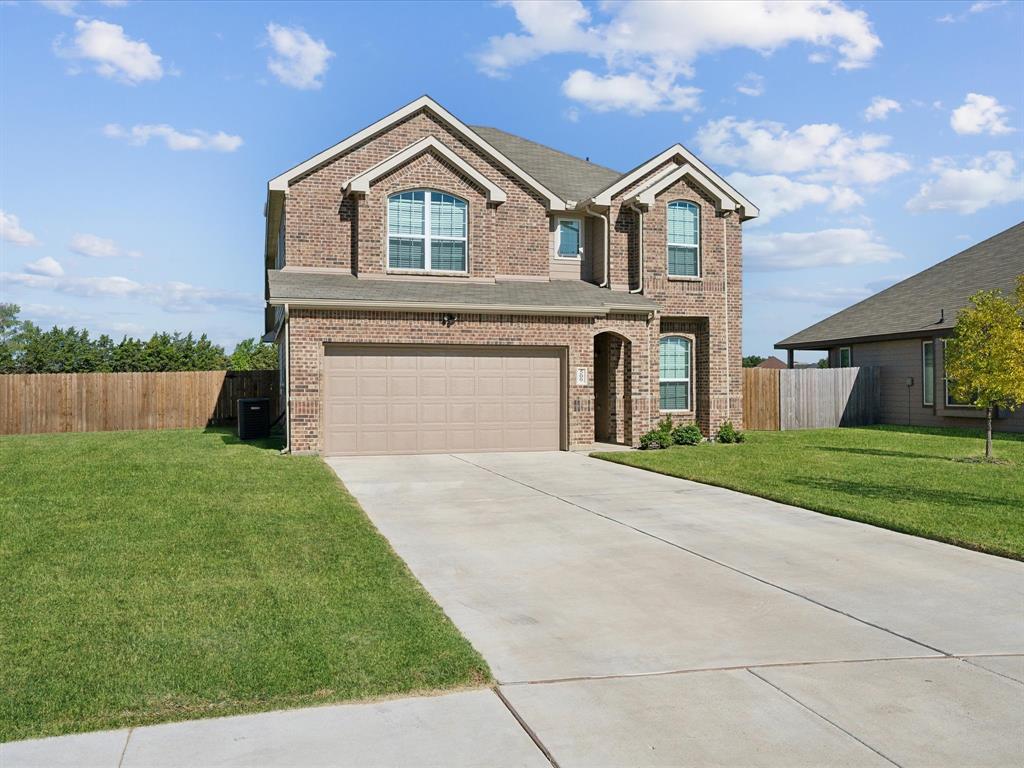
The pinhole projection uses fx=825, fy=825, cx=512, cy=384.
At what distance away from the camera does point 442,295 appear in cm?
1789

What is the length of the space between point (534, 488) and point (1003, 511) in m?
6.34

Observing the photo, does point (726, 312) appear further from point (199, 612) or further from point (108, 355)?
point (108, 355)

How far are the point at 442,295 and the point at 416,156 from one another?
11.7 ft

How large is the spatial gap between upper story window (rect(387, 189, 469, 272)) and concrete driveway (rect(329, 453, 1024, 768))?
9338mm

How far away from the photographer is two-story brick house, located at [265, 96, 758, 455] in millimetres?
17500

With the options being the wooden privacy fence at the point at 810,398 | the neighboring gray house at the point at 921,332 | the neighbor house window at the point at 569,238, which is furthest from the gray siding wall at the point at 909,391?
the neighbor house window at the point at 569,238

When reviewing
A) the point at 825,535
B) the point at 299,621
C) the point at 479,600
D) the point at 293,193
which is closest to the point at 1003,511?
the point at 825,535

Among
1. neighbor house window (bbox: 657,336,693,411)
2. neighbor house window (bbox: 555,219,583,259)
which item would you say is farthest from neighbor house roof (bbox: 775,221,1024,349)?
neighbor house window (bbox: 555,219,583,259)

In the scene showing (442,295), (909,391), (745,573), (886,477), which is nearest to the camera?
(745,573)

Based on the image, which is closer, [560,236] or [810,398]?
[560,236]

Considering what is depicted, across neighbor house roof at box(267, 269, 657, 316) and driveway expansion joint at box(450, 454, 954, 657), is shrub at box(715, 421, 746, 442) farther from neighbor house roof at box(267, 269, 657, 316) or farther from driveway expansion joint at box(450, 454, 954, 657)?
driveway expansion joint at box(450, 454, 954, 657)

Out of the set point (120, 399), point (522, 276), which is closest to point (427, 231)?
point (522, 276)

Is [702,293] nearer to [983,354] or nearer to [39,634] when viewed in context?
[983,354]

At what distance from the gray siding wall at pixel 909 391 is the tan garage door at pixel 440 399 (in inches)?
520
